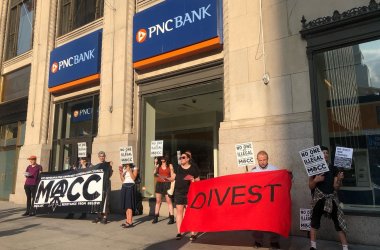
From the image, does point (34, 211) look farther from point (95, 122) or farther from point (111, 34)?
point (111, 34)

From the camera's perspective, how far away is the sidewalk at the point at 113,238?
657 centimetres

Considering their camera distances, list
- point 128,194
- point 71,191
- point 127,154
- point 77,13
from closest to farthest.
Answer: point 128,194, point 127,154, point 71,191, point 77,13

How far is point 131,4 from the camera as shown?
12.0 m

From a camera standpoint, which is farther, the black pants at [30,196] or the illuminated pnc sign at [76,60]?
the illuminated pnc sign at [76,60]

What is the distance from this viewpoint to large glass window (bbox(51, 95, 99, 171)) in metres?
12.9

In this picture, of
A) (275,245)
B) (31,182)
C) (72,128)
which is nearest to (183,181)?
(275,245)

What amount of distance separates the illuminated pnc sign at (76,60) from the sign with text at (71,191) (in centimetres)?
411

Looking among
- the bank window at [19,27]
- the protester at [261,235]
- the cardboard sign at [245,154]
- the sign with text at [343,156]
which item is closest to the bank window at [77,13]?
the bank window at [19,27]

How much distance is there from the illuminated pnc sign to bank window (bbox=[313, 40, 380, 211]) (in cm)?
787

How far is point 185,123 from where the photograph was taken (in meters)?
14.9

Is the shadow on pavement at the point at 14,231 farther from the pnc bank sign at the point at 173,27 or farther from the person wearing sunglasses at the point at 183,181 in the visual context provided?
the pnc bank sign at the point at 173,27

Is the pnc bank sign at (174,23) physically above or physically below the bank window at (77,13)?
below

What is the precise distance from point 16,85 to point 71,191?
376 inches

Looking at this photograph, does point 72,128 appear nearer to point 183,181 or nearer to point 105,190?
point 105,190
